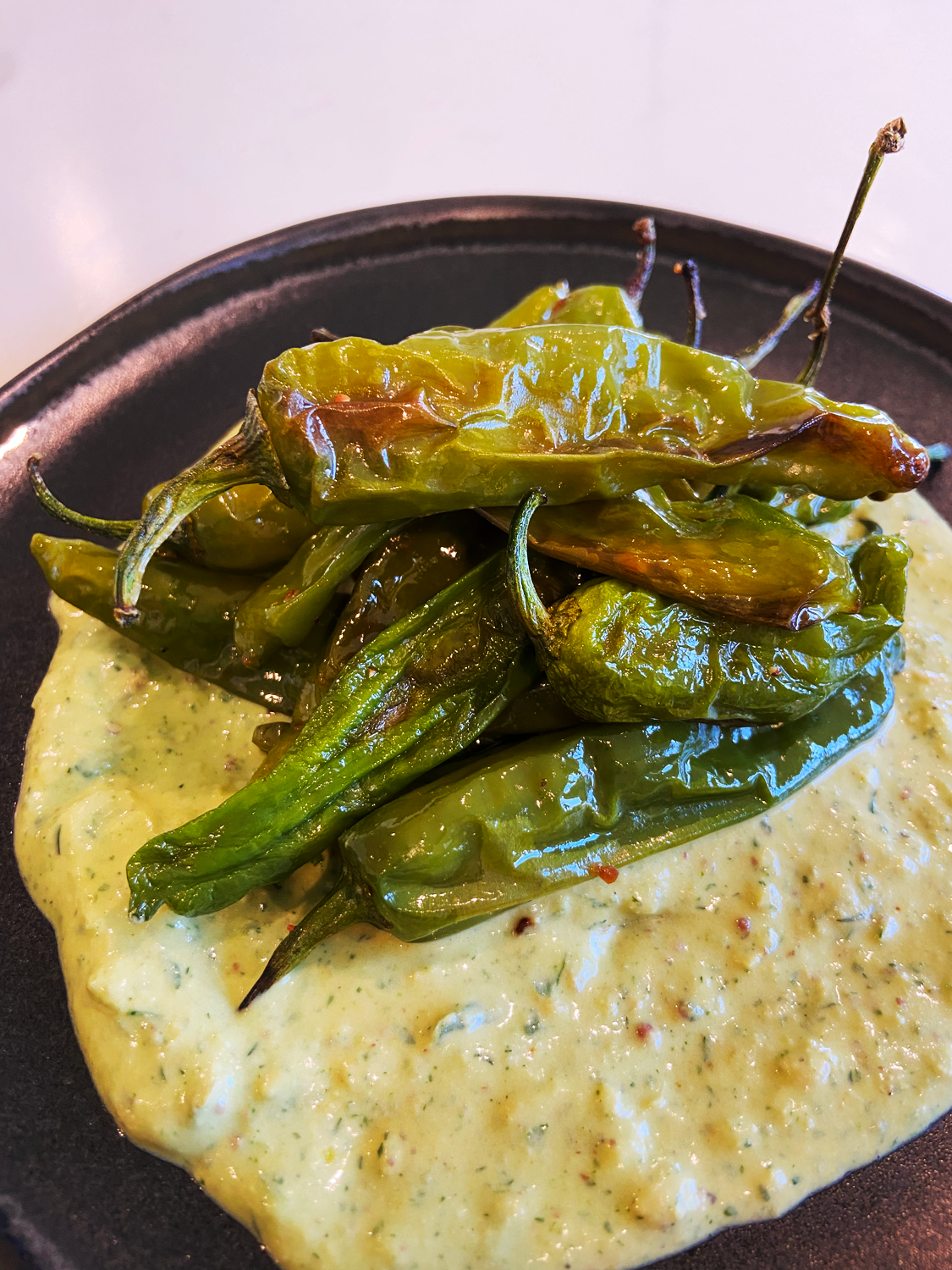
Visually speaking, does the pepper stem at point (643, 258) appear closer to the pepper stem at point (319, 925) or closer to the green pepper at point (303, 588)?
the green pepper at point (303, 588)

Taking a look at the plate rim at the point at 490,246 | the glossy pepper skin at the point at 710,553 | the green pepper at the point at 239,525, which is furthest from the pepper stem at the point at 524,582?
the plate rim at the point at 490,246

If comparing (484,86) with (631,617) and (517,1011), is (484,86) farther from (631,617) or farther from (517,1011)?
(517,1011)

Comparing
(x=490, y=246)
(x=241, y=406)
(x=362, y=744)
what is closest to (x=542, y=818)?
(x=362, y=744)

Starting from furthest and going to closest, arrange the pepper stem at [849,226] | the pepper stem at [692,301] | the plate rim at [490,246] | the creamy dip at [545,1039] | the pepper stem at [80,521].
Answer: the plate rim at [490,246]
the pepper stem at [692,301]
the pepper stem at [80,521]
the pepper stem at [849,226]
the creamy dip at [545,1039]

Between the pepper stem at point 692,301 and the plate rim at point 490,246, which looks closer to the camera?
the pepper stem at point 692,301

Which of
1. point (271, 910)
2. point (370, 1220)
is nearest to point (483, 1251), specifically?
point (370, 1220)

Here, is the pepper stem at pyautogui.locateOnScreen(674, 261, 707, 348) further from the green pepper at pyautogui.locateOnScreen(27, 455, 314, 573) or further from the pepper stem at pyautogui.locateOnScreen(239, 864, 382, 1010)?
the pepper stem at pyautogui.locateOnScreen(239, 864, 382, 1010)

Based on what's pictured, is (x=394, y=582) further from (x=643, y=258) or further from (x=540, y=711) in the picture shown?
(x=643, y=258)
